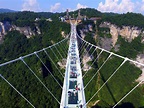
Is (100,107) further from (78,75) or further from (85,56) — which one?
(78,75)

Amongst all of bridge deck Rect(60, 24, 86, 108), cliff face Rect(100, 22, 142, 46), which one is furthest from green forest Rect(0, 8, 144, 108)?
bridge deck Rect(60, 24, 86, 108)

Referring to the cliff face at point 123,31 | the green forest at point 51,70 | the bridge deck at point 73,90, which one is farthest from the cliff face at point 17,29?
the bridge deck at point 73,90

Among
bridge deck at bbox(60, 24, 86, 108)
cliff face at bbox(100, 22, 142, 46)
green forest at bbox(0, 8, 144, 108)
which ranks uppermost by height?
bridge deck at bbox(60, 24, 86, 108)

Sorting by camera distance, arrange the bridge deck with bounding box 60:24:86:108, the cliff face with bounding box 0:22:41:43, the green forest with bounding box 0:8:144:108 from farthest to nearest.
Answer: the cliff face with bounding box 0:22:41:43 < the green forest with bounding box 0:8:144:108 < the bridge deck with bounding box 60:24:86:108

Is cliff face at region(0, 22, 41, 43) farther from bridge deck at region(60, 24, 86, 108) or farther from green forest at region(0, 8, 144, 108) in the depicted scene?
bridge deck at region(60, 24, 86, 108)

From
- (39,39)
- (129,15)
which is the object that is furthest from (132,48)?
(39,39)

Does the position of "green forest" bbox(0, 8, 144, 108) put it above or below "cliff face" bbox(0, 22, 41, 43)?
below

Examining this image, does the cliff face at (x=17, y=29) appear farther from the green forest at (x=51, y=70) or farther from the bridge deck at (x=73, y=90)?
the bridge deck at (x=73, y=90)

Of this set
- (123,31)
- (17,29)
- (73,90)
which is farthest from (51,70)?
(73,90)
